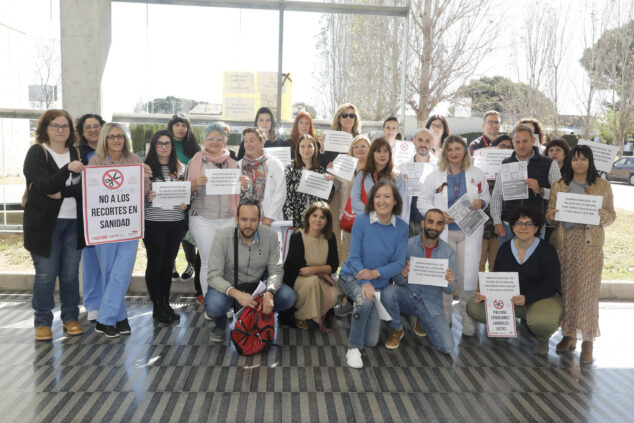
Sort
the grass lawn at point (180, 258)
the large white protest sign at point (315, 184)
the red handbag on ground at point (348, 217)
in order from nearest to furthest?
the large white protest sign at point (315, 184)
the red handbag on ground at point (348, 217)
the grass lawn at point (180, 258)

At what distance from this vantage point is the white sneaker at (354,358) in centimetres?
421

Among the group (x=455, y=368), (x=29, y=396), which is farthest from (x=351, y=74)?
(x=29, y=396)

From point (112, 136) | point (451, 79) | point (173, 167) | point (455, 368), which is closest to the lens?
point (455, 368)

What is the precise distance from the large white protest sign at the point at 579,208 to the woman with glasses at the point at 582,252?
47 mm

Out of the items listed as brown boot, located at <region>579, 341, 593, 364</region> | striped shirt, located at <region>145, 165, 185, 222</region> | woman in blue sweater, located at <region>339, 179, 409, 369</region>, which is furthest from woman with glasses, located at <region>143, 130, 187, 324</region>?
brown boot, located at <region>579, 341, 593, 364</region>

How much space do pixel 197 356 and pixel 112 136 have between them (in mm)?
2047

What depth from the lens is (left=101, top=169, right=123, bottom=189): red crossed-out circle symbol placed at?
14.9 ft

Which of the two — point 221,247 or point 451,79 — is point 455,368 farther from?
point 451,79

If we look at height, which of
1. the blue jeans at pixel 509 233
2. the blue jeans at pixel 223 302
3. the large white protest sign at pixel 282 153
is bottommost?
the blue jeans at pixel 223 302

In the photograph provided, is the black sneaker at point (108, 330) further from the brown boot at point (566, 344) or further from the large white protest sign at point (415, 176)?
the brown boot at point (566, 344)

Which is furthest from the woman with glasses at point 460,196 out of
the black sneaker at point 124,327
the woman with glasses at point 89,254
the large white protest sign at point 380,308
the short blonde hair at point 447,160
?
the woman with glasses at point 89,254

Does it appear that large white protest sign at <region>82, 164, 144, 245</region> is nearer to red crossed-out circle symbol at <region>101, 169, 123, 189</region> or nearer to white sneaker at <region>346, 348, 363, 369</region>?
red crossed-out circle symbol at <region>101, 169, 123, 189</region>

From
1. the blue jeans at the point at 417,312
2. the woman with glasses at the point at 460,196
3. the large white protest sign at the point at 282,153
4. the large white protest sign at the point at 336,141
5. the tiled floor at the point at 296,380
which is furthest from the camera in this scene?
the large white protest sign at the point at 336,141

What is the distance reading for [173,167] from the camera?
16.4 feet
